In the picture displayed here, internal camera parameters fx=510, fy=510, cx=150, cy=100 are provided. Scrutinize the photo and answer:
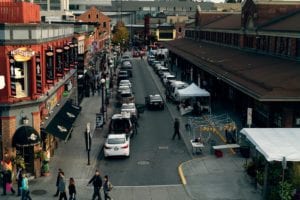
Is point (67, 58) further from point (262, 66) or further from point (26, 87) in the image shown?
point (262, 66)

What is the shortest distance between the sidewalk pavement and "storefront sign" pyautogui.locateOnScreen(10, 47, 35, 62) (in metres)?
9.64

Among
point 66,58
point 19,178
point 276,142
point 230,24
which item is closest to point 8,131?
point 19,178

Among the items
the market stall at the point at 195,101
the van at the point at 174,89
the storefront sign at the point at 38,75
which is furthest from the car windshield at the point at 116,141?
the van at the point at 174,89

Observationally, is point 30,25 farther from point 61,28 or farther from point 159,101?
point 159,101

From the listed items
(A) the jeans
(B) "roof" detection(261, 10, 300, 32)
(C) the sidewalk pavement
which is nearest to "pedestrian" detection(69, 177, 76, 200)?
(A) the jeans

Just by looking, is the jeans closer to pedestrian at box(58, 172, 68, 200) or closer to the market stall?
pedestrian at box(58, 172, 68, 200)

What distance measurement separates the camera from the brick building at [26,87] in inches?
954

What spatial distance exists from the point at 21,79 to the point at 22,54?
1600 millimetres

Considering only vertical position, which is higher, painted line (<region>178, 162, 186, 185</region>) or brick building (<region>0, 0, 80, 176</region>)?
brick building (<region>0, 0, 80, 176</region>)

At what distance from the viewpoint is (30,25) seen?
2464cm

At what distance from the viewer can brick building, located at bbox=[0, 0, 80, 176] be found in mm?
24234

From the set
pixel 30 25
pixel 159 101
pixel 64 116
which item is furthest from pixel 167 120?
pixel 30 25

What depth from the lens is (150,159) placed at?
29.6m

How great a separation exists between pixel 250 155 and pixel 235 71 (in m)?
10.2
